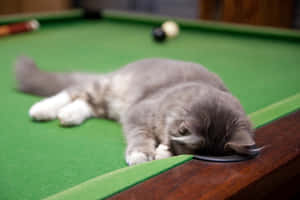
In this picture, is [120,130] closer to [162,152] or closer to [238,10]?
[162,152]

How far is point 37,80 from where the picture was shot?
2166mm

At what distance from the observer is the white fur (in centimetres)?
176

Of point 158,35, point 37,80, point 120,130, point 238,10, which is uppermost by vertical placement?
point 238,10

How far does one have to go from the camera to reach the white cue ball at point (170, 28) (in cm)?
340

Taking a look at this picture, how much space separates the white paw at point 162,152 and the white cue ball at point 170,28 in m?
2.08

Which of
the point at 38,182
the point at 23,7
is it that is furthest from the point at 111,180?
the point at 23,7

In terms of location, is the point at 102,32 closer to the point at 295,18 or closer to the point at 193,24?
the point at 193,24

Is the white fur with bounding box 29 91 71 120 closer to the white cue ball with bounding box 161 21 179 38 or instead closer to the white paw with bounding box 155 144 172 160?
the white paw with bounding box 155 144 172 160

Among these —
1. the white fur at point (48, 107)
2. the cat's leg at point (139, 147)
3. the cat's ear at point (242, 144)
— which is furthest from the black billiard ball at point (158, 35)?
the cat's ear at point (242, 144)

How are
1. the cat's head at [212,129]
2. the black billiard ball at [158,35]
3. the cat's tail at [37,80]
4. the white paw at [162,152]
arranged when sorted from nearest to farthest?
1. the cat's head at [212,129]
2. the white paw at [162,152]
3. the cat's tail at [37,80]
4. the black billiard ball at [158,35]

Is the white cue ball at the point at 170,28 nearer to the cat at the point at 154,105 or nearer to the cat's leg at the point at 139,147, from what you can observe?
the cat at the point at 154,105

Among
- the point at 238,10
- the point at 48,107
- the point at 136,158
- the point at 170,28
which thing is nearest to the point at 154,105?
the point at 136,158

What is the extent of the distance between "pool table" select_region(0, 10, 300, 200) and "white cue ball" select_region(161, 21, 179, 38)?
0.35 ft

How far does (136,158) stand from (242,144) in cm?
43
